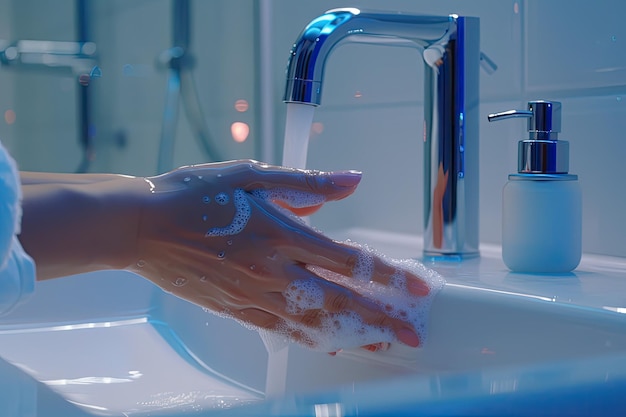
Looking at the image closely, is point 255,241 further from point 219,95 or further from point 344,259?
point 219,95

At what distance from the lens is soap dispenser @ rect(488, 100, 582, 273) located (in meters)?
0.58

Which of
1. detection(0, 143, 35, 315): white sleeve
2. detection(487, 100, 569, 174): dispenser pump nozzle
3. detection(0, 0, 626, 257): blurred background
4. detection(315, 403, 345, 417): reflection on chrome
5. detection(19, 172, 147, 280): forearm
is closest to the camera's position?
detection(315, 403, 345, 417): reflection on chrome

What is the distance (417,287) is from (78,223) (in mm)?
221

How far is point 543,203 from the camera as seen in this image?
578mm

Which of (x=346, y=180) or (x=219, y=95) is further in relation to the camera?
(x=219, y=95)

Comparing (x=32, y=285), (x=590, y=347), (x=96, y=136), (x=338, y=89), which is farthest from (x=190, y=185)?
(x=96, y=136)

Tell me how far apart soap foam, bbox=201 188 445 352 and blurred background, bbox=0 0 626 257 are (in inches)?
10.3

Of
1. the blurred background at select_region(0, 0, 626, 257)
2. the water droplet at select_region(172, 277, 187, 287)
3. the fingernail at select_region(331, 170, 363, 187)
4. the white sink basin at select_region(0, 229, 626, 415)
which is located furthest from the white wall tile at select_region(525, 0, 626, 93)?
the water droplet at select_region(172, 277, 187, 287)

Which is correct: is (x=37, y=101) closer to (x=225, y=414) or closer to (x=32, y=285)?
(x=32, y=285)

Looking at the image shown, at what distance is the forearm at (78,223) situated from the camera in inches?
19.1

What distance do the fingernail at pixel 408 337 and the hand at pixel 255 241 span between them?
2 cm

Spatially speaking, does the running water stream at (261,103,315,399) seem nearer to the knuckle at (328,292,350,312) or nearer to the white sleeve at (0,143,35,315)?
the knuckle at (328,292,350,312)

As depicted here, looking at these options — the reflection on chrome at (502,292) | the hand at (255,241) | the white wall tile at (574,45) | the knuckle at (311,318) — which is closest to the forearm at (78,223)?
Result: the hand at (255,241)

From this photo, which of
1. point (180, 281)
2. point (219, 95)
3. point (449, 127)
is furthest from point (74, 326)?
point (219, 95)
